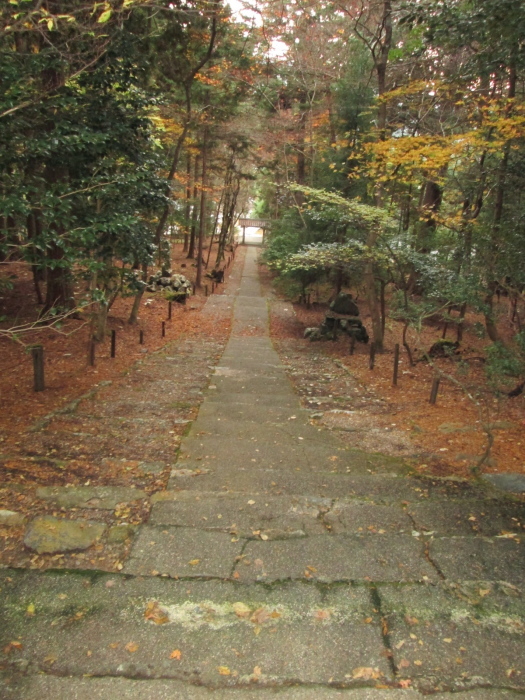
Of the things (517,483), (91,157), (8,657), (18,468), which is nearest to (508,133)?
(517,483)

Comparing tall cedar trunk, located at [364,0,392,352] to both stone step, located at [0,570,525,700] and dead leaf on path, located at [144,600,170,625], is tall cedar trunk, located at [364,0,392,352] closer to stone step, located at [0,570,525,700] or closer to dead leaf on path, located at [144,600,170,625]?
stone step, located at [0,570,525,700]

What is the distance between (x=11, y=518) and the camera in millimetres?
3285

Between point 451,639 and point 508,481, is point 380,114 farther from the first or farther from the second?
point 451,639

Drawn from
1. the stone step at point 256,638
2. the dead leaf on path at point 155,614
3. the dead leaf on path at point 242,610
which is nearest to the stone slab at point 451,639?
the stone step at point 256,638

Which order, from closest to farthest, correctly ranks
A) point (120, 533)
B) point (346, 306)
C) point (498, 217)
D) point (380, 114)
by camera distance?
point (120, 533) → point (498, 217) → point (380, 114) → point (346, 306)

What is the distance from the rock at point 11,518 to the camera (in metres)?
3.23

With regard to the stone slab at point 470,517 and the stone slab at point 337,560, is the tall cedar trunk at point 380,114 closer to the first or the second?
the stone slab at point 470,517

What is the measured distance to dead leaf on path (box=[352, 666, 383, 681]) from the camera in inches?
86.2

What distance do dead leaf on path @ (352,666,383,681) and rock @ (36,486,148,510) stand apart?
2069 millimetres

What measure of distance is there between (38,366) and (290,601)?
Answer: 5263mm

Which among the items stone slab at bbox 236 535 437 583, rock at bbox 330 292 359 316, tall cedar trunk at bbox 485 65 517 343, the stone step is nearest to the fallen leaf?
the stone step

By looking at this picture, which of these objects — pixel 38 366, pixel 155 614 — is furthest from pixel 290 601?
pixel 38 366

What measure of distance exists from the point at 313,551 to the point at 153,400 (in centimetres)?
418

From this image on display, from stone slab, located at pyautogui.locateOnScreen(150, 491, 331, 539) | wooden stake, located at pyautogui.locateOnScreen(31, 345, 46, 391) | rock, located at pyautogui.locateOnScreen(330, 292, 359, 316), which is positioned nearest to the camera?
stone slab, located at pyautogui.locateOnScreen(150, 491, 331, 539)
